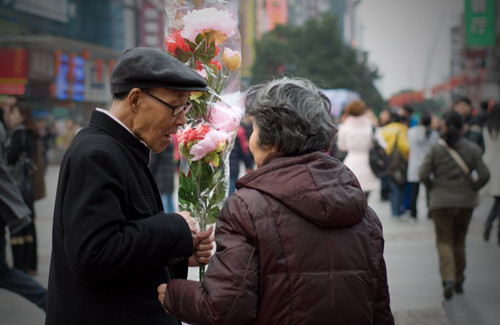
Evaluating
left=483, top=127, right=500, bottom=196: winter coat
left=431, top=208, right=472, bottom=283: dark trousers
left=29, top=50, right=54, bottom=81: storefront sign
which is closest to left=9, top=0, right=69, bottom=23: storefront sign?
left=29, top=50, right=54, bottom=81: storefront sign

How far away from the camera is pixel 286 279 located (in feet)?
7.16

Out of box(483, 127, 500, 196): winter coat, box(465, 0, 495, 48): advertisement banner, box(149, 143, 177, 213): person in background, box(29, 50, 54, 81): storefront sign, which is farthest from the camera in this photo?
box(29, 50, 54, 81): storefront sign

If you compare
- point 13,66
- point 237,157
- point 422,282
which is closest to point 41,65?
point 13,66

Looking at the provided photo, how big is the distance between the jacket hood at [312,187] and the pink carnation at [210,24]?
0.82 metres

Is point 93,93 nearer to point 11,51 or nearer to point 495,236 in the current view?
point 11,51

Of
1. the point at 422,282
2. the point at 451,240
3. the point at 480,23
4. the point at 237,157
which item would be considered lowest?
the point at 422,282

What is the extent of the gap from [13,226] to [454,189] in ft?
13.9

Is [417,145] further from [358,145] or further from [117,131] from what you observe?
[117,131]

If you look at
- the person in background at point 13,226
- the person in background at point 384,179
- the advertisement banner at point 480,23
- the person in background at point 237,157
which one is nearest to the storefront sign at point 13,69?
the advertisement banner at point 480,23

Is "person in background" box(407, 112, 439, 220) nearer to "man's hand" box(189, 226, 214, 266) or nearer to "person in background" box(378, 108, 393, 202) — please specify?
"person in background" box(378, 108, 393, 202)

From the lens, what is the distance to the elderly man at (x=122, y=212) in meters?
2.19

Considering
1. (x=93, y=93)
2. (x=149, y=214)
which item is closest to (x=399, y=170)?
(x=149, y=214)

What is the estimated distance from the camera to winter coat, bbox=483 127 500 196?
9.91 metres

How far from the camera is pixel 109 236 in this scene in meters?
2.19
